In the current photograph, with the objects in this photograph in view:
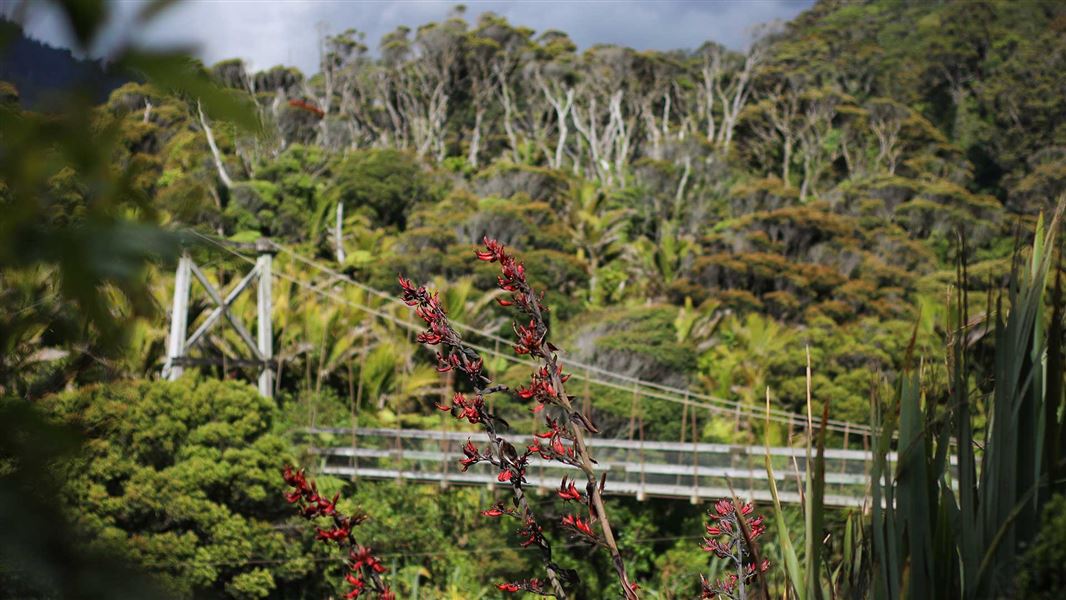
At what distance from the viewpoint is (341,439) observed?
1005 centimetres

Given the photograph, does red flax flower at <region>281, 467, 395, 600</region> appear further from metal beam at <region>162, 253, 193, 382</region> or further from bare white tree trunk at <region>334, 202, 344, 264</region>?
bare white tree trunk at <region>334, 202, 344, 264</region>

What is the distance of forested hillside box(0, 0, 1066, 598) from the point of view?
487 millimetres

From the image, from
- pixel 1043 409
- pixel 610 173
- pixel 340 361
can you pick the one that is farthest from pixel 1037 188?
pixel 1043 409

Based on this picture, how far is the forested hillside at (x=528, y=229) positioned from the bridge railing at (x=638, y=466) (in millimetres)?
302

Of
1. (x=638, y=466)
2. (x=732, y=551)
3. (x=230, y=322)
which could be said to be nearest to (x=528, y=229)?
(x=230, y=322)

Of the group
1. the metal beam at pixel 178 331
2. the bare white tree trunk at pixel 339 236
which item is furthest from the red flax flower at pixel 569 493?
the bare white tree trunk at pixel 339 236

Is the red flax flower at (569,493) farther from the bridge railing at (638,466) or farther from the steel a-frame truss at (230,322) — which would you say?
the steel a-frame truss at (230,322)

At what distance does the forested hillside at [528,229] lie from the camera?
0.49m

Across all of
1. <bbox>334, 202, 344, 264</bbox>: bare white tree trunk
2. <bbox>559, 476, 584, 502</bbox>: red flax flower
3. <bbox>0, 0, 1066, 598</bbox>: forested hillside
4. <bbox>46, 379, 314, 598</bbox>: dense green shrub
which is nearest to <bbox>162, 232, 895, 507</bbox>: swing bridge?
<bbox>0, 0, 1066, 598</bbox>: forested hillside

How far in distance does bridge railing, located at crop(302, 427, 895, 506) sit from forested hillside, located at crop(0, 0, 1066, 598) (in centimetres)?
30

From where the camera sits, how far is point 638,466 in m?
8.50

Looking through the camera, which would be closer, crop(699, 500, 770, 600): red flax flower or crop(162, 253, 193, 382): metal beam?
crop(699, 500, 770, 600): red flax flower

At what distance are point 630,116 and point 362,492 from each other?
22320 millimetres

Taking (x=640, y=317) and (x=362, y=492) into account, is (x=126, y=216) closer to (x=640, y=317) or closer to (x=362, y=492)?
(x=362, y=492)
